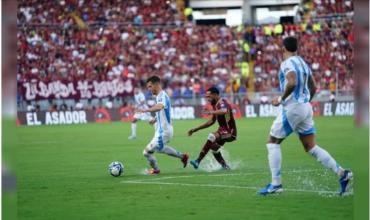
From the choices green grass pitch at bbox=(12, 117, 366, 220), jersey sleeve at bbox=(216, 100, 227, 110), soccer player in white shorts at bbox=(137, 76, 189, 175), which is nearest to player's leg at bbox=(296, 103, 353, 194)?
green grass pitch at bbox=(12, 117, 366, 220)

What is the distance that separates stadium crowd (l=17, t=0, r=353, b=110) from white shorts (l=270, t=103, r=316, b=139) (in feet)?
112

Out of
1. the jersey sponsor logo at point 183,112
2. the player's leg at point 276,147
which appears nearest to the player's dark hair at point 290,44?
the player's leg at point 276,147

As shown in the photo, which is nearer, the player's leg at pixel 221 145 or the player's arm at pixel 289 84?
the player's arm at pixel 289 84

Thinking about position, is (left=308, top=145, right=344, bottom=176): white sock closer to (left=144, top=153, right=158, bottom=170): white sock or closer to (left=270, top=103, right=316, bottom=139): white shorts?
(left=270, top=103, right=316, bottom=139): white shorts

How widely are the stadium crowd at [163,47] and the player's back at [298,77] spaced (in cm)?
3411

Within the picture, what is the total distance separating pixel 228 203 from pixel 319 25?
137ft

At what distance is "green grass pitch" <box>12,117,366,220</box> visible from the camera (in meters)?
9.95

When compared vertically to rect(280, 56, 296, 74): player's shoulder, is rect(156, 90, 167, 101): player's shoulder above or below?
below

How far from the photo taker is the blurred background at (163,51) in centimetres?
4484

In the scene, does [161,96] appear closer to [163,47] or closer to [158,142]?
[158,142]

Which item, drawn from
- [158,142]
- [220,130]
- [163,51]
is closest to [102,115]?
[163,51]

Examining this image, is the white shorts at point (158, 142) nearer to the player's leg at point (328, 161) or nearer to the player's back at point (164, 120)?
the player's back at point (164, 120)

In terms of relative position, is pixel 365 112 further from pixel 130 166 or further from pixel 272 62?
pixel 272 62

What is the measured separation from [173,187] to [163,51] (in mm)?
37001
